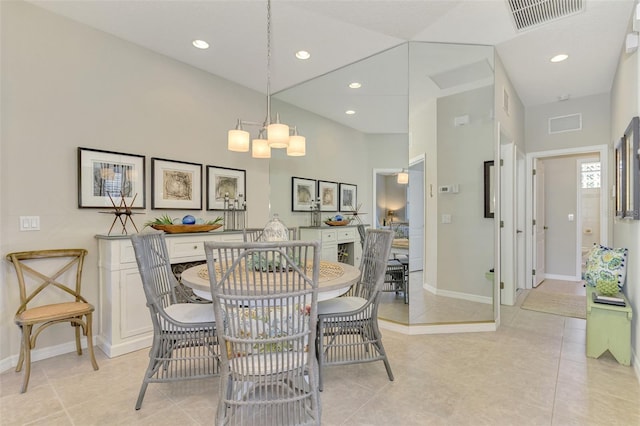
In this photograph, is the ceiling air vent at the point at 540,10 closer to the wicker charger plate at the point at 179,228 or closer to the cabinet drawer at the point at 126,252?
the wicker charger plate at the point at 179,228

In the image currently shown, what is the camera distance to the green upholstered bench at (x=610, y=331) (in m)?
2.49

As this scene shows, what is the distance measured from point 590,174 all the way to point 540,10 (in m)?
4.89

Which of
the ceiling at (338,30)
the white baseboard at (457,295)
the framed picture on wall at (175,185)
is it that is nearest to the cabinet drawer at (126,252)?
the framed picture on wall at (175,185)

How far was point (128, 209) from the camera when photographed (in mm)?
3016

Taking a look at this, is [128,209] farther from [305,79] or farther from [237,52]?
[305,79]

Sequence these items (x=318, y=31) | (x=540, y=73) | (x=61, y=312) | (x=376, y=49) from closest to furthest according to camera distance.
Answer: (x=61, y=312) < (x=318, y=31) < (x=376, y=49) < (x=540, y=73)

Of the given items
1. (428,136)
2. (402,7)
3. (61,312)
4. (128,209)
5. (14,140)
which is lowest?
(61,312)

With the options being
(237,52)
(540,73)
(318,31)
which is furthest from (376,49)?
(540,73)

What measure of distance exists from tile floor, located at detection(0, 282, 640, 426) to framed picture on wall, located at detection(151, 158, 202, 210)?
4.88ft

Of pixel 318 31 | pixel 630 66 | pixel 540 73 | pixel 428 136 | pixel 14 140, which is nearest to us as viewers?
pixel 14 140

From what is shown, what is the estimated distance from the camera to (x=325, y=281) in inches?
75.6

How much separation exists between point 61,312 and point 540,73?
5.28 meters

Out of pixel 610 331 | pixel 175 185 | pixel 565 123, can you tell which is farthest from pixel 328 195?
pixel 565 123

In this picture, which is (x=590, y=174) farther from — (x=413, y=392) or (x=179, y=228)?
Result: (x=179, y=228)
